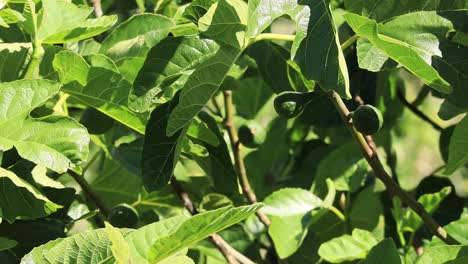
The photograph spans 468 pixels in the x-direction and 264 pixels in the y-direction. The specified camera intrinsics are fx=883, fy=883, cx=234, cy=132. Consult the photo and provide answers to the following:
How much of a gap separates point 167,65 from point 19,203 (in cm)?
30

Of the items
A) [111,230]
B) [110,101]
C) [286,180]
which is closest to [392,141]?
[286,180]

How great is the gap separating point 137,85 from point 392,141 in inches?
39.7

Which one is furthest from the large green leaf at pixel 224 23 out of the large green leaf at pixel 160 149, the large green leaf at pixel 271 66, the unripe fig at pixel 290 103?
the large green leaf at pixel 271 66

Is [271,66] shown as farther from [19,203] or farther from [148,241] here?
[148,241]

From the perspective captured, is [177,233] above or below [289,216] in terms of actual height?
above

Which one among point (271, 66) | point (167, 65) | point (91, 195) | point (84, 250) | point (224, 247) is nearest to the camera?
point (84, 250)

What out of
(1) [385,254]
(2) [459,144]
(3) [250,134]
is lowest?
(3) [250,134]

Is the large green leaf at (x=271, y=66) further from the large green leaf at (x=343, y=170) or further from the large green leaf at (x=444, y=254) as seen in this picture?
the large green leaf at (x=444, y=254)

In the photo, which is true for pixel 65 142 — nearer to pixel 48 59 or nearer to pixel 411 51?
pixel 48 59

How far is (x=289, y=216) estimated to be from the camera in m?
1.65

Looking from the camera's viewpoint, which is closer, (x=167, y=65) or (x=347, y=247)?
(x=167, y=65)

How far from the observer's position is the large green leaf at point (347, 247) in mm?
1548

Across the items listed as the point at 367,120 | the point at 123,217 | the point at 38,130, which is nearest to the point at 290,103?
the point at 367,120

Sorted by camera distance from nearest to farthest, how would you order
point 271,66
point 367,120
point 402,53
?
point 402,53 < point 367,120 < point 271,66
